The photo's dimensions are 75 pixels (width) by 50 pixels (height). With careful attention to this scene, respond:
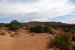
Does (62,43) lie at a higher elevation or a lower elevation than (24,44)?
higher

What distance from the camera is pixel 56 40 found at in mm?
21953

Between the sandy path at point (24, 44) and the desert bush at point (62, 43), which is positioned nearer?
the desert bush at point (62, 43)


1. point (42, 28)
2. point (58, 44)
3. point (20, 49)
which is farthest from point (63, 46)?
point (42, 28)

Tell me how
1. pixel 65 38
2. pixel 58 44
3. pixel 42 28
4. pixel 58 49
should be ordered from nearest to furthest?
pixel 58 49, pixel 58 44, pixel 65 38, pixel 42 28

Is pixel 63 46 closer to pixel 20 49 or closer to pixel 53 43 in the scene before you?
pixel 53 43

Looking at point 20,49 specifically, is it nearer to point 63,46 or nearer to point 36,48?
point 36,48

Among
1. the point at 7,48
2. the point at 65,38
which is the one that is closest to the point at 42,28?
the point at 65,38

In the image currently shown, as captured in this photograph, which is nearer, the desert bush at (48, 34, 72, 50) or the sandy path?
the desert bush at (48, 34, 72, 50)

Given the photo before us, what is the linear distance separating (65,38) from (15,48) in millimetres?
5633

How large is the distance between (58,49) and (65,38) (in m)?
3.17

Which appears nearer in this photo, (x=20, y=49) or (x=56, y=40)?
(x=20, y=49)

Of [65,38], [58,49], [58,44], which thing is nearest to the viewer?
[58,49]

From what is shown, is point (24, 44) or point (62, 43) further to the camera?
point (24, 44)

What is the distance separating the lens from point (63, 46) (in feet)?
67.3
